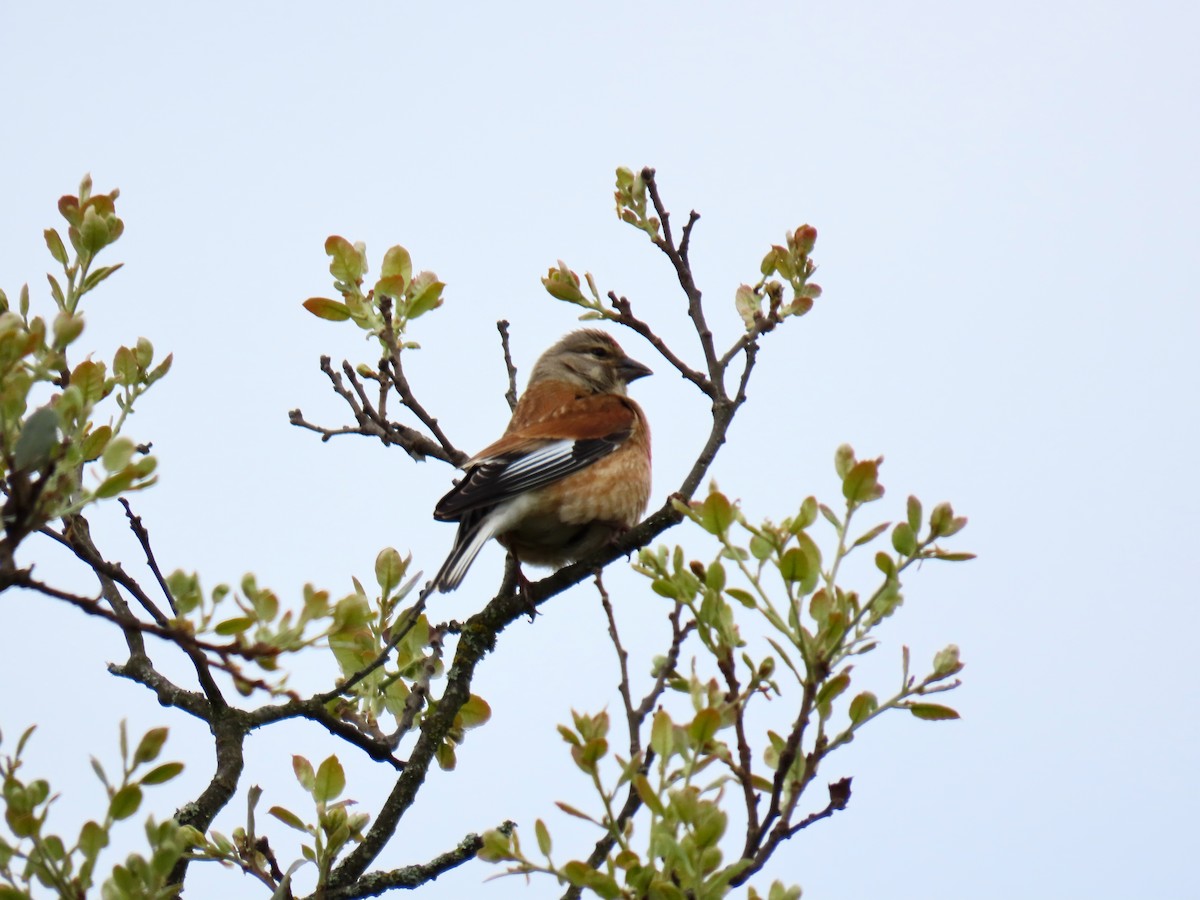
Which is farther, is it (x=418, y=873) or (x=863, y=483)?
(x=418, y=873)

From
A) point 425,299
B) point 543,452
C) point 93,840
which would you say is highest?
point 543,452

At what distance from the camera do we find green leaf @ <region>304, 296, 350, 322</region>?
13.2 feet

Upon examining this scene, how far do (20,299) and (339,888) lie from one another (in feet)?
5.47

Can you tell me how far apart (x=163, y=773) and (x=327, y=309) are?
A: 6.13 ft

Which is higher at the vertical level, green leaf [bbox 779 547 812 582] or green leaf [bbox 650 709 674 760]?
green leaf [bbox 779 547 812 582]

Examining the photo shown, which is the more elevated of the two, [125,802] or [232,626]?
[232,626]

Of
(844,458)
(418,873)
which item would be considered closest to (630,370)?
(418,873)

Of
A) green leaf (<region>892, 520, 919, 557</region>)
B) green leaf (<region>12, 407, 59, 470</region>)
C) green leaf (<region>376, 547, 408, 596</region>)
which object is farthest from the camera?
green leaf (<region>376, 547, 408, 596</region>)

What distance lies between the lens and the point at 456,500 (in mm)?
5082

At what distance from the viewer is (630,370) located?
734cm

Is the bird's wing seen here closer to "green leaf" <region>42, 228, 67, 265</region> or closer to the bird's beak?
the bird's beak

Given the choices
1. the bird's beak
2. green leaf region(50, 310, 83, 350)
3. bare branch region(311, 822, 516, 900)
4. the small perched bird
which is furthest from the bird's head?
green leaf region(50, 310, 83, 350)

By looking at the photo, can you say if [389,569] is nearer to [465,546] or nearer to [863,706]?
[465,546]

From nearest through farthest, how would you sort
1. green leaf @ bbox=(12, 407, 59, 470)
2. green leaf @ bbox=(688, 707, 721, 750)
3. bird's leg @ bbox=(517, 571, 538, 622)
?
green leaf @ bbox=(12, 407, 59, 470) → green leaf @ bbox=(688, 707, 721, 750) → bird's leg @ bbox=(517, 571, 538, 622)
